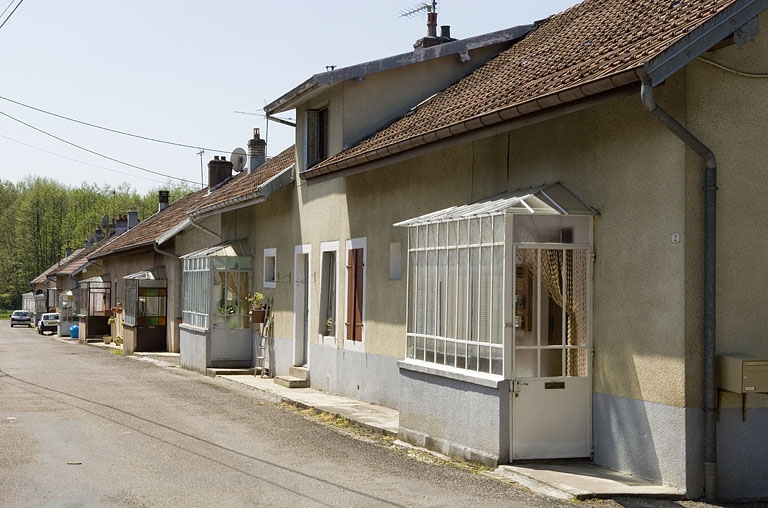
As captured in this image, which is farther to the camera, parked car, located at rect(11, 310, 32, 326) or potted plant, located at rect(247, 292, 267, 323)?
parked car, located at rect(11, 310, 32, 326)

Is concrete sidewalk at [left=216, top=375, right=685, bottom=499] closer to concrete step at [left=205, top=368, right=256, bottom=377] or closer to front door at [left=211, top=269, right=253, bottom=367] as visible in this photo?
concrete step at [left=205, top=368, right=256, bottom=377]

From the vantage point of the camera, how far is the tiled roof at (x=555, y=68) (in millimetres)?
9156

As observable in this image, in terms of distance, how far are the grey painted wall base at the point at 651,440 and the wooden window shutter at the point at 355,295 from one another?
6.77 metres

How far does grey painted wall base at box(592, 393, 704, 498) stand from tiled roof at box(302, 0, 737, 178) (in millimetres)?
2965

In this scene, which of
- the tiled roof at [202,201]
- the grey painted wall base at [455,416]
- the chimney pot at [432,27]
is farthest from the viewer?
the tiled roof at [202,201]

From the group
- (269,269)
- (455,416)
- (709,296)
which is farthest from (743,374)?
(269,269)

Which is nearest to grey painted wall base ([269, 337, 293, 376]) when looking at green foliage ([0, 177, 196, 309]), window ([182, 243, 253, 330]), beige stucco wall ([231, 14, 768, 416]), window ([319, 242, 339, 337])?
window ([319, 242, 339, 337])

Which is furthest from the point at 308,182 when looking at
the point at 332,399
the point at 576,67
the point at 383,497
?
the point at 383,497

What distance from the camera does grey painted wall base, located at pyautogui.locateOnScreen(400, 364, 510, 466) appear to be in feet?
33.2

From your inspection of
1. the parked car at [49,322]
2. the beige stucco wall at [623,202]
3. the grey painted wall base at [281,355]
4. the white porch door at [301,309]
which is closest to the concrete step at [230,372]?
the grey painted wall base at [281,355]

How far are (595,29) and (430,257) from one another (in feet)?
11.9

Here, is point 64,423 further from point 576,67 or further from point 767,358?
point 767,358

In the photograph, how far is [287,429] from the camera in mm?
13320

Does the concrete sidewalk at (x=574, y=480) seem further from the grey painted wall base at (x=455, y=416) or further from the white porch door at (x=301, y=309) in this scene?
the white porch door at (x=301, y=309)
